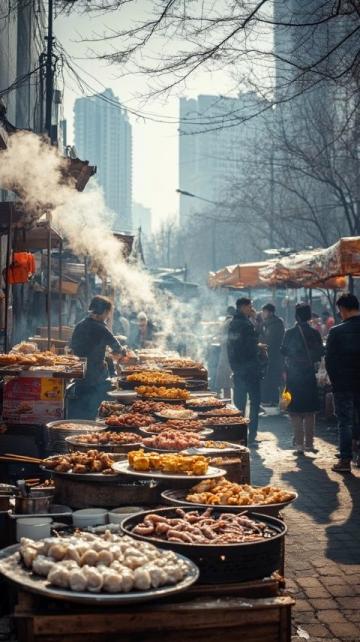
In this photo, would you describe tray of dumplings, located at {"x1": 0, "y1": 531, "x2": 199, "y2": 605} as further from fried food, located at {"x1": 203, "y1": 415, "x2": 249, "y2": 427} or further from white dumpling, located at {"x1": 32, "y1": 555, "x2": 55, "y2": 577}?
fried food, located at {"x1": 203, "y1": 415, "x2": 249, "y2": 427}

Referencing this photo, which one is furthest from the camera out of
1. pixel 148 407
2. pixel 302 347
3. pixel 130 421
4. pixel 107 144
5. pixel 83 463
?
pixel 107 144

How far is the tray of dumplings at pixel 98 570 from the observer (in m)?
3.25

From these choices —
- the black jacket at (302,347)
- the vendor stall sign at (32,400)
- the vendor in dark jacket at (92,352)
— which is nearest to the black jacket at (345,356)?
the black jacket at (302,347)

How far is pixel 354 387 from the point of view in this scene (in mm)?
10555

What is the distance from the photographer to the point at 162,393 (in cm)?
970

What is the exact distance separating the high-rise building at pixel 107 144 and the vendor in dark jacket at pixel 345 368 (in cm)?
7565

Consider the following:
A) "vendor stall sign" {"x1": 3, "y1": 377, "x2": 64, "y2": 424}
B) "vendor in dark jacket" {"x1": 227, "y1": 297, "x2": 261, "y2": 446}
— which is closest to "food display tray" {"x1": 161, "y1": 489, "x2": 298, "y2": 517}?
"vendor stall sign" {"x1": 3, "y1": 377, "x2": 64, "y2": 424}

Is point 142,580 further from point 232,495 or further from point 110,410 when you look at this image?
point 110,410

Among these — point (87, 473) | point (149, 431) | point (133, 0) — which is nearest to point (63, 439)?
point (149, 431)

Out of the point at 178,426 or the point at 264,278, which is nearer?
the point at 178,426

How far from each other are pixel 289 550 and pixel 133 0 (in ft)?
17.0

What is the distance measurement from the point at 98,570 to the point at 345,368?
25.2 ft

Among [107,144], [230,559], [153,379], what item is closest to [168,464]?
[230,559]

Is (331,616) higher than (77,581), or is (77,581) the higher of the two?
(77,581)
